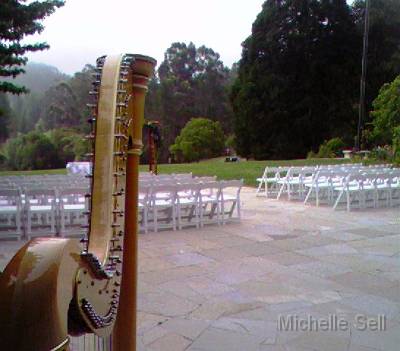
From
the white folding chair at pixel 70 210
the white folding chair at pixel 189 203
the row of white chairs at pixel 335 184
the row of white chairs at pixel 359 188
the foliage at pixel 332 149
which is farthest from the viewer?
the foliage at pixel 332 149

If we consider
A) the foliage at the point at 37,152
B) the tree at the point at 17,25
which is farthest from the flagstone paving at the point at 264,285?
the foliage at the point at 37,152

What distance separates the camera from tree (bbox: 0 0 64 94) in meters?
10.7

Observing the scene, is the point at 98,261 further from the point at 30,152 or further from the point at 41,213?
the point at 30,152

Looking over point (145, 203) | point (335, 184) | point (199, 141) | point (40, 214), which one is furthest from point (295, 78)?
point (40, 214)

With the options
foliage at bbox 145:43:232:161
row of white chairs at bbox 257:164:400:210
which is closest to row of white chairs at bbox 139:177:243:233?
row of white chairs at bbox 257:164:400:210

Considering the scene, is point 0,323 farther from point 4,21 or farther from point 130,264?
point 4,21

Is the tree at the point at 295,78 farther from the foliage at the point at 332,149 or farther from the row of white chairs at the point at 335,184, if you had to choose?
the row of white chairs at the point at 335,184

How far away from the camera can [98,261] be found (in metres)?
1.14

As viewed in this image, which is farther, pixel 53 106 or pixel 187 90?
pixel 53 106

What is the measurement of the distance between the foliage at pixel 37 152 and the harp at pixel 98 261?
46.4 meters

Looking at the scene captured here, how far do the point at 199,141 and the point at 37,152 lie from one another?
16.1 meters

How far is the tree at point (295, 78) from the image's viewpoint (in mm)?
39875

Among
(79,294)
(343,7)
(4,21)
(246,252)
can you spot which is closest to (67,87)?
(343,7)

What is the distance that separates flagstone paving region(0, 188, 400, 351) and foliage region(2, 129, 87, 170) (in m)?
41.5
